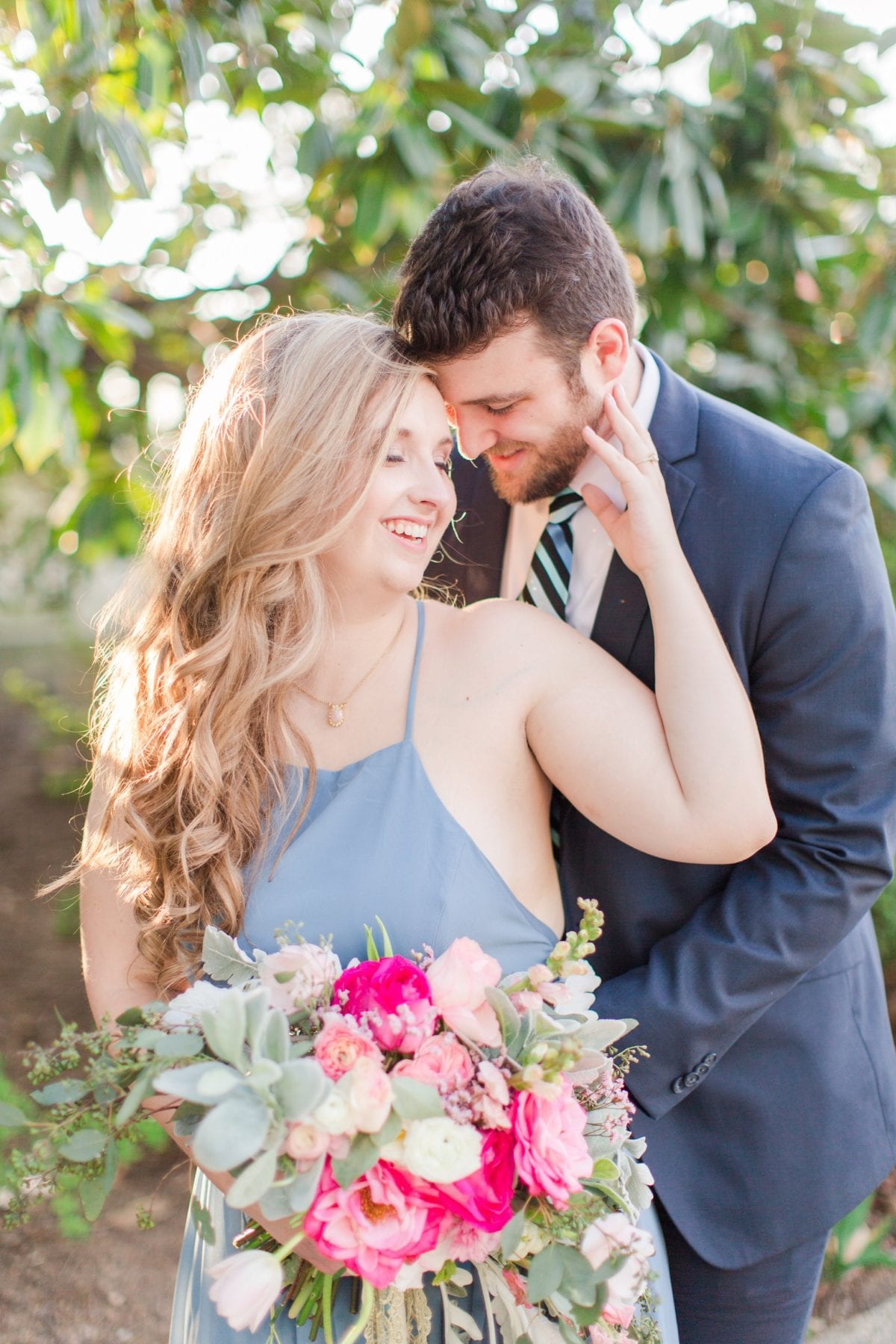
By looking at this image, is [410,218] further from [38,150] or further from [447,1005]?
[447,1005]

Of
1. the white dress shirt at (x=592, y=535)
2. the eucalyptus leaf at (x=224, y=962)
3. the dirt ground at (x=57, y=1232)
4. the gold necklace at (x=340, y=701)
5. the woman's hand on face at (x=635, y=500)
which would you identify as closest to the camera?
the eucalyptus leaf at (x=224, y=962)

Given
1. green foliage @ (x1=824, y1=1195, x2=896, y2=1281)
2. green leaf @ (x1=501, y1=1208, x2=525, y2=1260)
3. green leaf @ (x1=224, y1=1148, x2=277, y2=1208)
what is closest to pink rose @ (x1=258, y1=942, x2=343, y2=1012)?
green leaf @ (x1=224, y1=1148, x2=277, y2=1208)

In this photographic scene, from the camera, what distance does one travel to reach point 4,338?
8.82 feet

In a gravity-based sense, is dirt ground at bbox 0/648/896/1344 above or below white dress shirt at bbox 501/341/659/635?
below

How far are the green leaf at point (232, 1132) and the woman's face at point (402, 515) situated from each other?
3.23 ft

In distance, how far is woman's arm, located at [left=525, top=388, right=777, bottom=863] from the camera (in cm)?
178

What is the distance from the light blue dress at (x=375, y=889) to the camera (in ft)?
5.80

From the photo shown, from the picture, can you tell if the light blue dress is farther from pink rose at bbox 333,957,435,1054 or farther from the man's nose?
the man's nose

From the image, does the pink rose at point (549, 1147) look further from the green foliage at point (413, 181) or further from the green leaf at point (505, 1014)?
the green foliage at point (413, 181)

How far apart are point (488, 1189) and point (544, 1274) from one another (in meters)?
0.12

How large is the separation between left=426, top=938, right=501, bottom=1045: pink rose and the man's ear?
1.19 m

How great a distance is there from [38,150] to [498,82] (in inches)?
51.8

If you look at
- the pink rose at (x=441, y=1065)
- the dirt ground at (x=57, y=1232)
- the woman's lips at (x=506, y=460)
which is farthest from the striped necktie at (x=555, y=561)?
the dirt ground at (x=57, y=1232)

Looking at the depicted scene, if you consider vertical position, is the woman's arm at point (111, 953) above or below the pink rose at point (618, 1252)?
below
